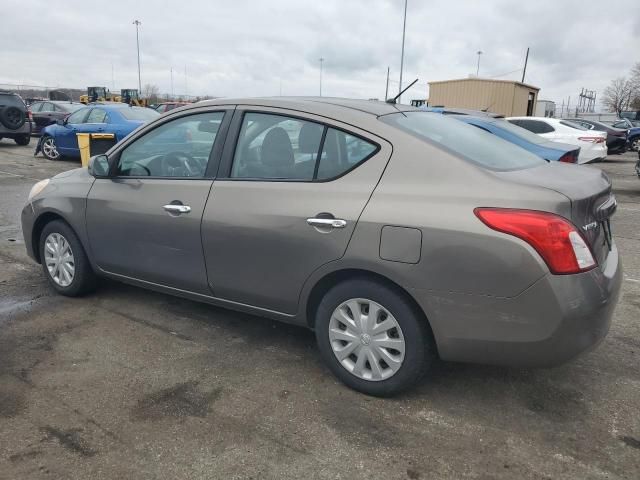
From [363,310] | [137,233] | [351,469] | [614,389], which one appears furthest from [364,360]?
[137,233]

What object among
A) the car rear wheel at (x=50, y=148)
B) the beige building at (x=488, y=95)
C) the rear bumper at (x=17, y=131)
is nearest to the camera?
the car rear wheel at (x=50, y=148)

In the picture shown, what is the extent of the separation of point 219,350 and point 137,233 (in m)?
1.00

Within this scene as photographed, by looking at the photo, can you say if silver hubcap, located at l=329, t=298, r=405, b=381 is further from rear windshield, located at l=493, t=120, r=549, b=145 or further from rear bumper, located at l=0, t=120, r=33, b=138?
rear bumper, located at l=0, t=120, r=33, b=138

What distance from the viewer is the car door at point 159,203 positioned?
3.50 meters

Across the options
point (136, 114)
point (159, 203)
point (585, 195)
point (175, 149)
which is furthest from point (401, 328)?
point (136, 114)

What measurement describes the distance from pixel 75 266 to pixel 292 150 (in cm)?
215

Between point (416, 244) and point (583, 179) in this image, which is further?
point (583, 179)

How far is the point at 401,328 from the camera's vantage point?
2785 millimetres

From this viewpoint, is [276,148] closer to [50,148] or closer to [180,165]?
[180,165]

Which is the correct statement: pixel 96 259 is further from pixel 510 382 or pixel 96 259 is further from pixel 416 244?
pixel 510 382

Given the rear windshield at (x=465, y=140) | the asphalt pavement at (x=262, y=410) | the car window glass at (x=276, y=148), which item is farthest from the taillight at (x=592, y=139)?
the car window glass at (x=276, y=148)

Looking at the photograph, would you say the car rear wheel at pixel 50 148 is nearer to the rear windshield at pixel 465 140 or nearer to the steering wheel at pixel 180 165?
the steering wheel at pixel 180 165

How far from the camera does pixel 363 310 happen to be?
2.92 metres

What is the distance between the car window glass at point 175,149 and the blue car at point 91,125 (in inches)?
334
